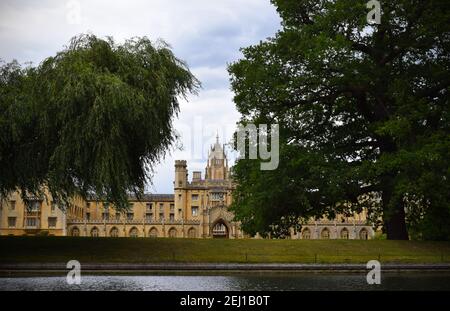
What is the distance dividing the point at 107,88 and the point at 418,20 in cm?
1905

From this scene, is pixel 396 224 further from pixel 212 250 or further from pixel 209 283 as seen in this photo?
pixel 209 283

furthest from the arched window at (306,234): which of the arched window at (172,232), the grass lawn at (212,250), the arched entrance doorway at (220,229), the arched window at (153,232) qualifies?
the grass lawn at (212,250)

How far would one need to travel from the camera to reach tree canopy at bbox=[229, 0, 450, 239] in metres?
33.4

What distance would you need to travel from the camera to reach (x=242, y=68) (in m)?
38.2

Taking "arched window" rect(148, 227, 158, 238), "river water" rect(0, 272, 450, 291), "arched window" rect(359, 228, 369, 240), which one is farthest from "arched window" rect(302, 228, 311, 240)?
"river water" rect(0, 272, 450, 291)

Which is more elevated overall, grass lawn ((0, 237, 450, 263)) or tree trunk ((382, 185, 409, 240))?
tree trunk ((382, 185, 409, 240))

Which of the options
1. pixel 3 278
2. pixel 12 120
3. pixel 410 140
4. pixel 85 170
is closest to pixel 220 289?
pixel 3 278

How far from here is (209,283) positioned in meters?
20.7

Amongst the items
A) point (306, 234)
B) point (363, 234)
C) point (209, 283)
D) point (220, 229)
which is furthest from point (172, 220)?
point (209, 283)

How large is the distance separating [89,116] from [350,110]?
61.7 ft

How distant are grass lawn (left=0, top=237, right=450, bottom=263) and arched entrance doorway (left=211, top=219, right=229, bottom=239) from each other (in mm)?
79629

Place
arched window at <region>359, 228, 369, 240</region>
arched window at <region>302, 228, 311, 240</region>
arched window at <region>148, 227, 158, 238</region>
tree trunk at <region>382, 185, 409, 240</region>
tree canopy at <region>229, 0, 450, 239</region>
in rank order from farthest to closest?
arched window at <region>359, 228, 369, 240</region>
arched window at <region>302, 228, 311, 240</region>
arched window at <region>148, 227, 158, 238</region>
tree trunk at <region>382, 185, 409, 240</region>
tree canopy at <region>229, 0, 450, 239</region>

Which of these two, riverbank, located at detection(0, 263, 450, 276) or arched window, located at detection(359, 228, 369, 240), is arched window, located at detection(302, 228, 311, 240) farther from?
riverbank, located at detection(0, 263, 450, 276)

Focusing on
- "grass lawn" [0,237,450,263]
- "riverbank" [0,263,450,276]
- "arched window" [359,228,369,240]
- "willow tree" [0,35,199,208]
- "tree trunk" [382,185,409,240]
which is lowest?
"arched window" [359,228,369,240]
